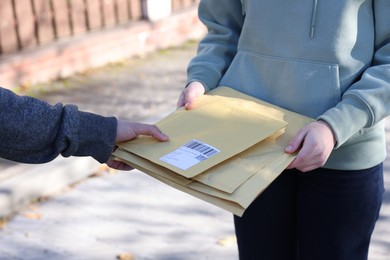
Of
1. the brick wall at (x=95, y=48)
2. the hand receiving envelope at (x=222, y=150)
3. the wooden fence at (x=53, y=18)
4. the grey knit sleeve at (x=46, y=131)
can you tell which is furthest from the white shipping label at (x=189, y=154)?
the wooden fence at (x=53, y=18)

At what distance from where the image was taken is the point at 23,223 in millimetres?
3643

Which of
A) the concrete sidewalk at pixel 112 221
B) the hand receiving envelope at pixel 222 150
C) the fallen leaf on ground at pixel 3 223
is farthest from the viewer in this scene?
the fallen leaf on ground at pixel 3 223

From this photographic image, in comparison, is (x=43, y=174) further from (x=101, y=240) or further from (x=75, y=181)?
(x=101, y=240)

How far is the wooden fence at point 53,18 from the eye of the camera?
5758 millimetres

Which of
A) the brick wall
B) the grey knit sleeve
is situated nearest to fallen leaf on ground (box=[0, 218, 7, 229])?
the grey knit sleeve

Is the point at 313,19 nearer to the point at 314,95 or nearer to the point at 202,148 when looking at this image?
the point at 314,95

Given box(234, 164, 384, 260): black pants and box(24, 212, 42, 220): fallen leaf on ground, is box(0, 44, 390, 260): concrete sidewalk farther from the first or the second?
box(234, 164, 384, 260): black pants

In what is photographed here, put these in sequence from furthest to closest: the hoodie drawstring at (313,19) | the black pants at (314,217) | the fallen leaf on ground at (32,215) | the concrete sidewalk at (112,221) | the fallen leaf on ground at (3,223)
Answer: the fallen leaf on ground at (32,215) → the fallen leaf on ground at (3,223) → the concrete sidewalk at (112,221) → the black pants at (314,217) → the hoodie drawstring at (313,19)

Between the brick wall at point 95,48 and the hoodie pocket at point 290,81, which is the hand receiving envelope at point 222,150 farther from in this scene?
the brick wall at point 95,48

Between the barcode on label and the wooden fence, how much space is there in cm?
429

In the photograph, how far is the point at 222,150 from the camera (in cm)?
176

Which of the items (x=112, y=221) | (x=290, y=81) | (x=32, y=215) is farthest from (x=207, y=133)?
(x=32, y=215)

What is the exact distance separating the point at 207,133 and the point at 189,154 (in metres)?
0.11

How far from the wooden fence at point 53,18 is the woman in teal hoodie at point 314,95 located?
12.9 ft
